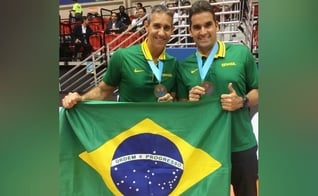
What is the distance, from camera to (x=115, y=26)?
1288cm

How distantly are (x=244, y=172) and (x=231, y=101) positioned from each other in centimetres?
48

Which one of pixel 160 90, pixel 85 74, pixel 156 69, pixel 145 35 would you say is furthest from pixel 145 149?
pixel 85 74

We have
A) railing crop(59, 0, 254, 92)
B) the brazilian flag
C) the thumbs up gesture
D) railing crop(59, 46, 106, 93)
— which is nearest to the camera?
the thumbs up gesture

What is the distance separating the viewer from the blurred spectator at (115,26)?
12.6 m

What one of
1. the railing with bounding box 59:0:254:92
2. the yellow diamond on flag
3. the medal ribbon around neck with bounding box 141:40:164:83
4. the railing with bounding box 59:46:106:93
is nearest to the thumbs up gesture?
the yellow diamond on flag

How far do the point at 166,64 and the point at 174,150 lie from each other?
1.81ft

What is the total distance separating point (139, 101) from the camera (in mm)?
2775

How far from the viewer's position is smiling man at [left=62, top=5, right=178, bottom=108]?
2.74 meters

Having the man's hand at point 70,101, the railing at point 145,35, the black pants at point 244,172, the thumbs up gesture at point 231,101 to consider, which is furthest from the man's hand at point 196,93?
the railing at point 145,35

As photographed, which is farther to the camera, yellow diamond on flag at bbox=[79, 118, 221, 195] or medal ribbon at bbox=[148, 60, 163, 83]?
medal ribbon at bbox=[148, 60, 163, 83]

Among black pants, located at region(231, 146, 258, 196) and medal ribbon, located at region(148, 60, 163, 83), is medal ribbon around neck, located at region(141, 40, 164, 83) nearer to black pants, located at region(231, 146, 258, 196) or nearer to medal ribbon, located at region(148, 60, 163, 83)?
medal ribbon, located at region(148, 60, 163, 83)

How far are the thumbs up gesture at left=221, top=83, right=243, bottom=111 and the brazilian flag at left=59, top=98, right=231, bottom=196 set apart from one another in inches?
1.8

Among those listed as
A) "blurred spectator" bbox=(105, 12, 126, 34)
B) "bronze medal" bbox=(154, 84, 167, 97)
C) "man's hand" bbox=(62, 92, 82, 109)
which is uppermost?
"blurred spectator" bbox=(105, 12, 126, 34)
